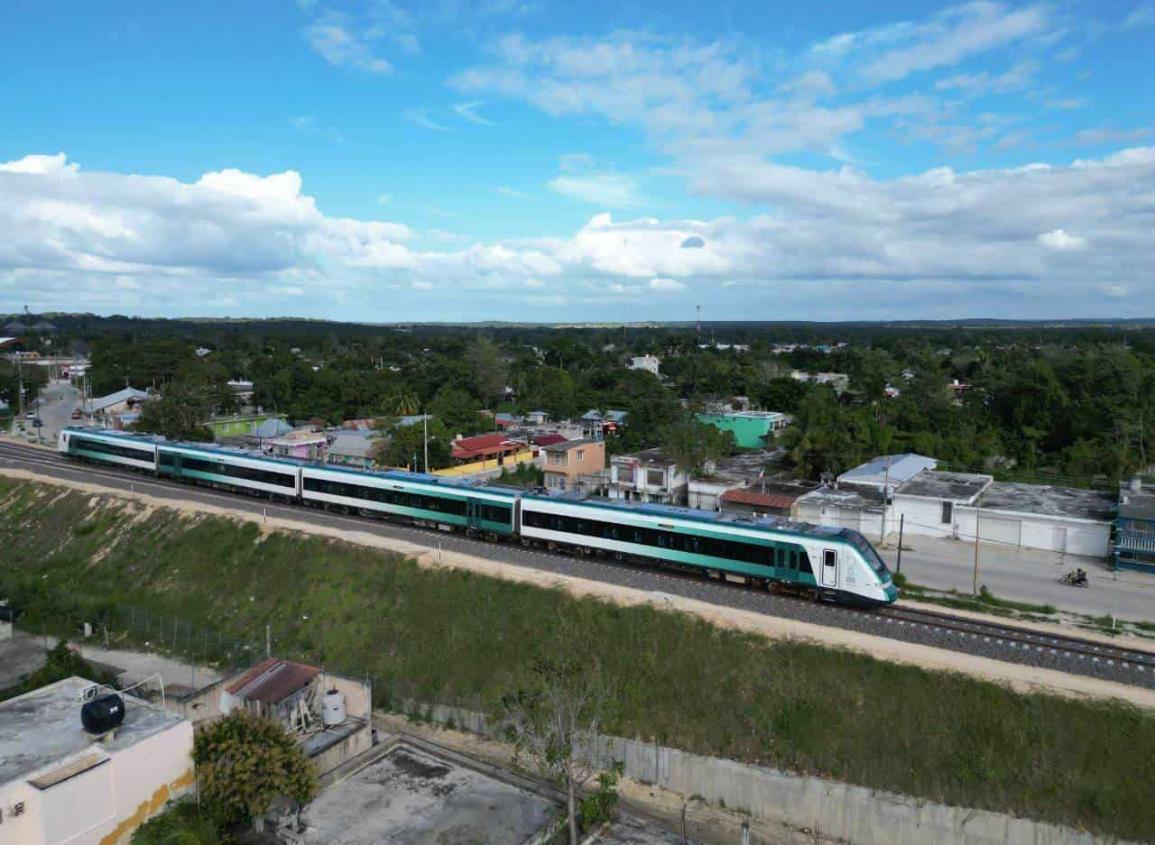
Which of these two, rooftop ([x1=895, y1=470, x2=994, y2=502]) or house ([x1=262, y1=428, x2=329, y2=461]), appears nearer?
rooftop ([x1=895, y1=470, x2=994, y2=502])

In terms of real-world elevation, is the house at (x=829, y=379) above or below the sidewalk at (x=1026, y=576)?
above

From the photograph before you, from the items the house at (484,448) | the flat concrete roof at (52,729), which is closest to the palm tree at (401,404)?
the house at (484,448)

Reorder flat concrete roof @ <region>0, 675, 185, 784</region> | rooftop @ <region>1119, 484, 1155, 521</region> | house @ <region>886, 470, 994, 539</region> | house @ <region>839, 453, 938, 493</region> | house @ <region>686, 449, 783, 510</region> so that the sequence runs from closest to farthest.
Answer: flat concrete roof @ <region>0, 675, 185, 784</region> < rooftop @ <region>1119, 484, 1155, 521</region> < house @ <region>886, 470, 994, 539</region> < house @ <region>839, 453, 938, 493</region> < house @ <region>686, 449, 783, 510</region>

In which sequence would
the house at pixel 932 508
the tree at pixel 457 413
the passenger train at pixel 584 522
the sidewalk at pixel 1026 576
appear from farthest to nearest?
the tree at pixel 457 413, the house at pixel 932 508, the sidewalk at pixel 1026 576, the passenger train at pixel 584 522

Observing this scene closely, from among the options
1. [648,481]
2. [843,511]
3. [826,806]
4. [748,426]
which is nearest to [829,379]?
[748,426]

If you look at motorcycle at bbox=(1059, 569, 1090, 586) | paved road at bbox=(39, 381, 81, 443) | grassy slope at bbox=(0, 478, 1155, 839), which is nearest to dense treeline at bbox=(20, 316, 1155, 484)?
paved road at bbox=(39, 381, 81, 443)

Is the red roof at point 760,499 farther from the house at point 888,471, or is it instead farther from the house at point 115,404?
the house at point 115,404

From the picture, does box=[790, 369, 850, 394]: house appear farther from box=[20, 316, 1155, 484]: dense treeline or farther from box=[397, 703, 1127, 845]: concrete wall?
box=[397, 703, 1127, 845]: concrete wall

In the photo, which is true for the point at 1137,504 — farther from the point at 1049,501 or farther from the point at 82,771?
the point at 82,771
